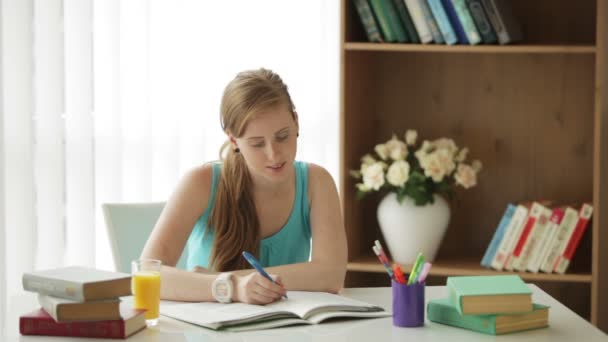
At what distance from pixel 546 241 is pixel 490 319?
1.48 metres

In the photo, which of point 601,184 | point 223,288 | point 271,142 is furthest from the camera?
point 601,184

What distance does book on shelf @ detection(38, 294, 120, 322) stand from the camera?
5.65 ft

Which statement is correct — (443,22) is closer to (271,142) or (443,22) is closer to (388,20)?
(388,20)

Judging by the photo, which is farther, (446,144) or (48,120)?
(48,120)

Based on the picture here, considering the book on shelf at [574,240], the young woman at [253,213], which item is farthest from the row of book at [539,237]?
the young woman at [253,213]

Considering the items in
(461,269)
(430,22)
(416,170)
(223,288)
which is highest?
(430,22)

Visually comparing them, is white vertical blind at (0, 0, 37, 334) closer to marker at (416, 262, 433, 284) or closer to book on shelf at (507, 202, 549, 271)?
book on shelf at (507, 202, 549, 271)

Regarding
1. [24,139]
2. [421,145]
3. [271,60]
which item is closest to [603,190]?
[421,145]

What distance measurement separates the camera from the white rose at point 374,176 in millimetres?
3219

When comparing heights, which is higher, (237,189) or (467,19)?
(467,19)

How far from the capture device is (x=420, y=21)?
10.5 ft

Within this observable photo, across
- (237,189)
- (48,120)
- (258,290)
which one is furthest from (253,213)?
(48,120)

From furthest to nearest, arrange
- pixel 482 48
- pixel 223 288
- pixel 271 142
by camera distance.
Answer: pixel 482 48 → pixel 271 142 → pixel 223 288

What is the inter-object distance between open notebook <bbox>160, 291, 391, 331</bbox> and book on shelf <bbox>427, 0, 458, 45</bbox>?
4.72ft
